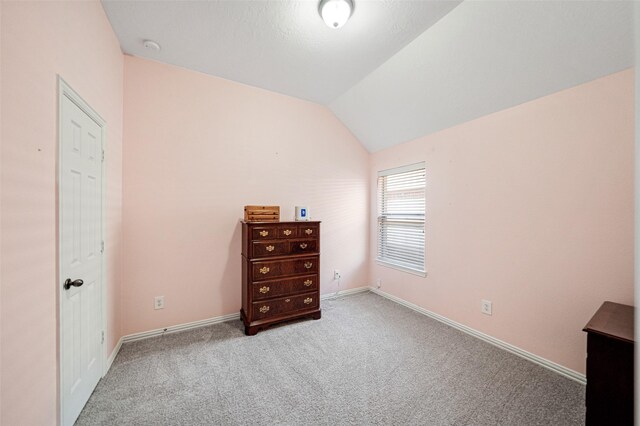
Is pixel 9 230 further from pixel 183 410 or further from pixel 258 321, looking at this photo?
pixel 258 321

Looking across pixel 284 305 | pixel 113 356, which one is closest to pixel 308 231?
pixel 284 305

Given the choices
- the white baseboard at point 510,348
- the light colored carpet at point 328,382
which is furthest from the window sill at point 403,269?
the light colored carpet at point 328,382

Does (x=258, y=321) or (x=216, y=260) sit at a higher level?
(x=216, y=260)

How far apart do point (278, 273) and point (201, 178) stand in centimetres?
138

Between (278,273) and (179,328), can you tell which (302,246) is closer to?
(278,273)

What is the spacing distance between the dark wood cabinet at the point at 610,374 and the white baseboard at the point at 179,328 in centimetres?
298

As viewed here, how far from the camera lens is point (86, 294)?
1646 millimetres

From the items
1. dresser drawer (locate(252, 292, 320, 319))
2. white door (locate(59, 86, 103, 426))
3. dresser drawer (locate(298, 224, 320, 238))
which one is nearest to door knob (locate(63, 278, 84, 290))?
white door (locate(59, 86, 103, 426))

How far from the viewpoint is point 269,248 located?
271 centimetres

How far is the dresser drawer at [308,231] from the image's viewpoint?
9.53 ft

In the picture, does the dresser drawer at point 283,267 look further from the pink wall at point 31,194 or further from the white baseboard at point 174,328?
the pink wall at point 31,194

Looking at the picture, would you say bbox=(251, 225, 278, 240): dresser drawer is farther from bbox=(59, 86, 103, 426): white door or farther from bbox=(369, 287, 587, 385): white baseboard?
bbox=(369, 287, 587, 385): white baseboard

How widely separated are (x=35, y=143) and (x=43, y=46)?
475 mm

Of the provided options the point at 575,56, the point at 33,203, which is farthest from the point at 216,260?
the point at 575,56
